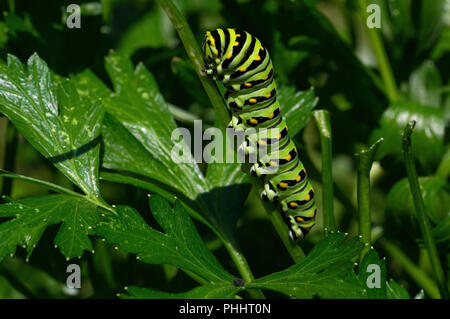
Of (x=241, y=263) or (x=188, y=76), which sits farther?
(x=188, y=76)

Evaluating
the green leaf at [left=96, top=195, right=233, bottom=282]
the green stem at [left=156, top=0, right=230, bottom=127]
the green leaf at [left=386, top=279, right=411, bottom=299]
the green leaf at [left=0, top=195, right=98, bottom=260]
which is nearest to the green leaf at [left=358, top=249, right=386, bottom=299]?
the green leaf at [left=386, top=279, right=411, bottom=299]

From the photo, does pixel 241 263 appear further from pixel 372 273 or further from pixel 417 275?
pixel 417 275

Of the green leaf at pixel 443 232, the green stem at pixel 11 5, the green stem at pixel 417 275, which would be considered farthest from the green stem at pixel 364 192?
the green stem at pixel 11 5

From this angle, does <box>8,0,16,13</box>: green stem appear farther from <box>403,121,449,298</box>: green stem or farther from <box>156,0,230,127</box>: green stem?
<box>403,121,449,298</box>: green stem

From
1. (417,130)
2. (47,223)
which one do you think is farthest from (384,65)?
(47,223)

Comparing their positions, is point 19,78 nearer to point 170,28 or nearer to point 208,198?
point 208,198
